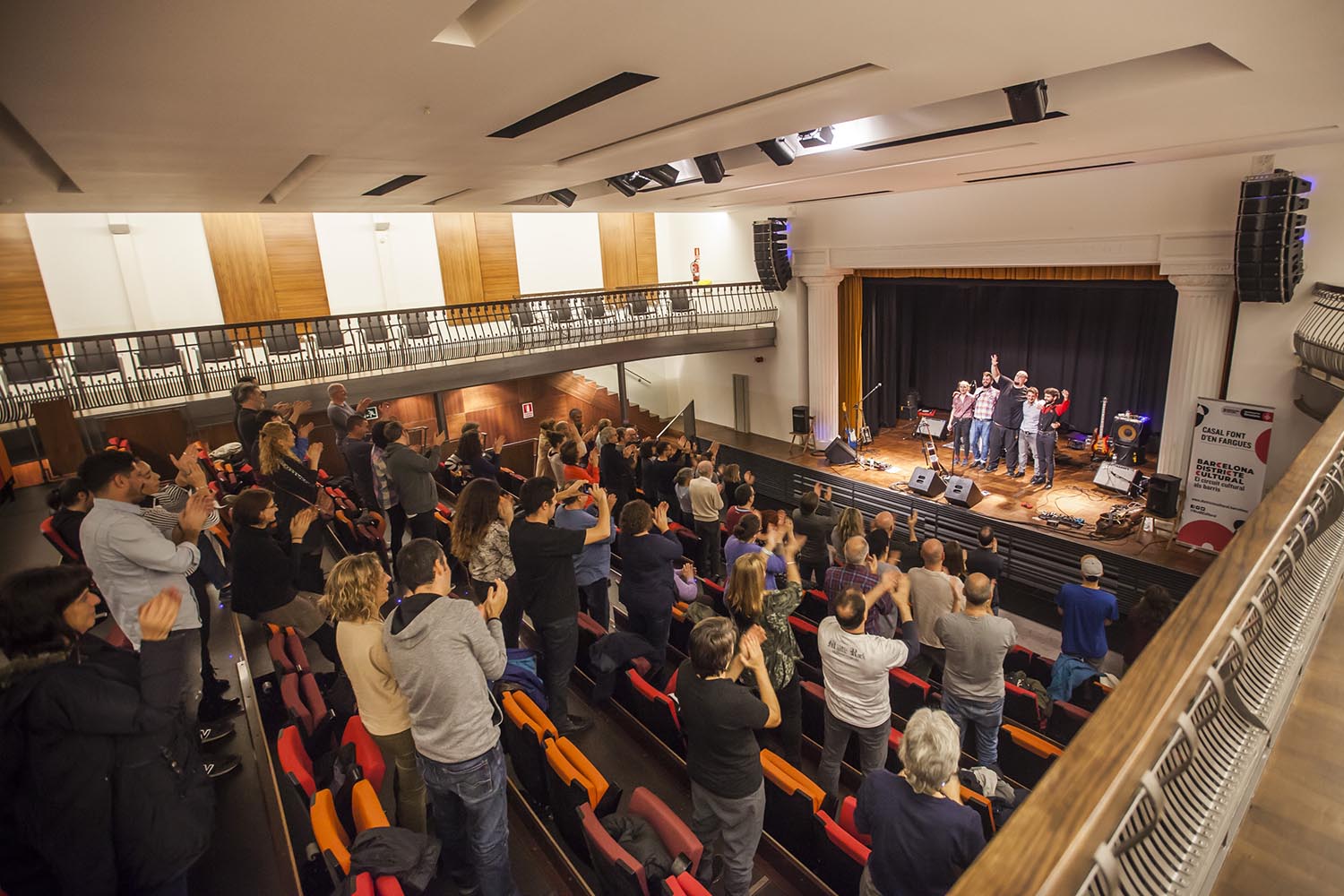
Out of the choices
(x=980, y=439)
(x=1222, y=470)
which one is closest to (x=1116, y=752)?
(x=1222, y=470)

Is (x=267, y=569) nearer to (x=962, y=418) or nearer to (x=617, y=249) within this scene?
(x=962, y=418)

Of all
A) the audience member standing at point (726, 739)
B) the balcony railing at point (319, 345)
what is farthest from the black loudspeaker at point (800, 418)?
the audience member standing at point (726, 739)

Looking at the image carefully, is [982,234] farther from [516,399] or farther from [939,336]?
[516,399]

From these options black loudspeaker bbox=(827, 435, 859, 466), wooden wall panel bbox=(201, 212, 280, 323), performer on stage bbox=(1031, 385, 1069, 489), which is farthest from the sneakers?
wooden wall panel bbox=(201, 212, 280, 323)

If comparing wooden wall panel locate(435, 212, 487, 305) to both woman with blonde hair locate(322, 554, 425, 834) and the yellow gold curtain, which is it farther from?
woman with blonde hair locate(322, 554, 425, 834)

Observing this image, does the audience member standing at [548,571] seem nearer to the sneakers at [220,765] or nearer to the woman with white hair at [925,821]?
the sneakers at [220,765]

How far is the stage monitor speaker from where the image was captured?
8.75 metres

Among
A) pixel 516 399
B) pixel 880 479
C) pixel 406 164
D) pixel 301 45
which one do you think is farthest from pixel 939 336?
pixel 301 45

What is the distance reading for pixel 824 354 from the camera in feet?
39.5

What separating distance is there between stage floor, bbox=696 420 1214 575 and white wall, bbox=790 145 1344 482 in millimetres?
1606

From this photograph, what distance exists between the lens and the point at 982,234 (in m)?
9.26

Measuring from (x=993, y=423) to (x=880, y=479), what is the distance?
5.89 feet

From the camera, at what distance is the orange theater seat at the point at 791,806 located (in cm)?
267

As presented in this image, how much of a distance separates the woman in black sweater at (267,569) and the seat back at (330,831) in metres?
0.92
